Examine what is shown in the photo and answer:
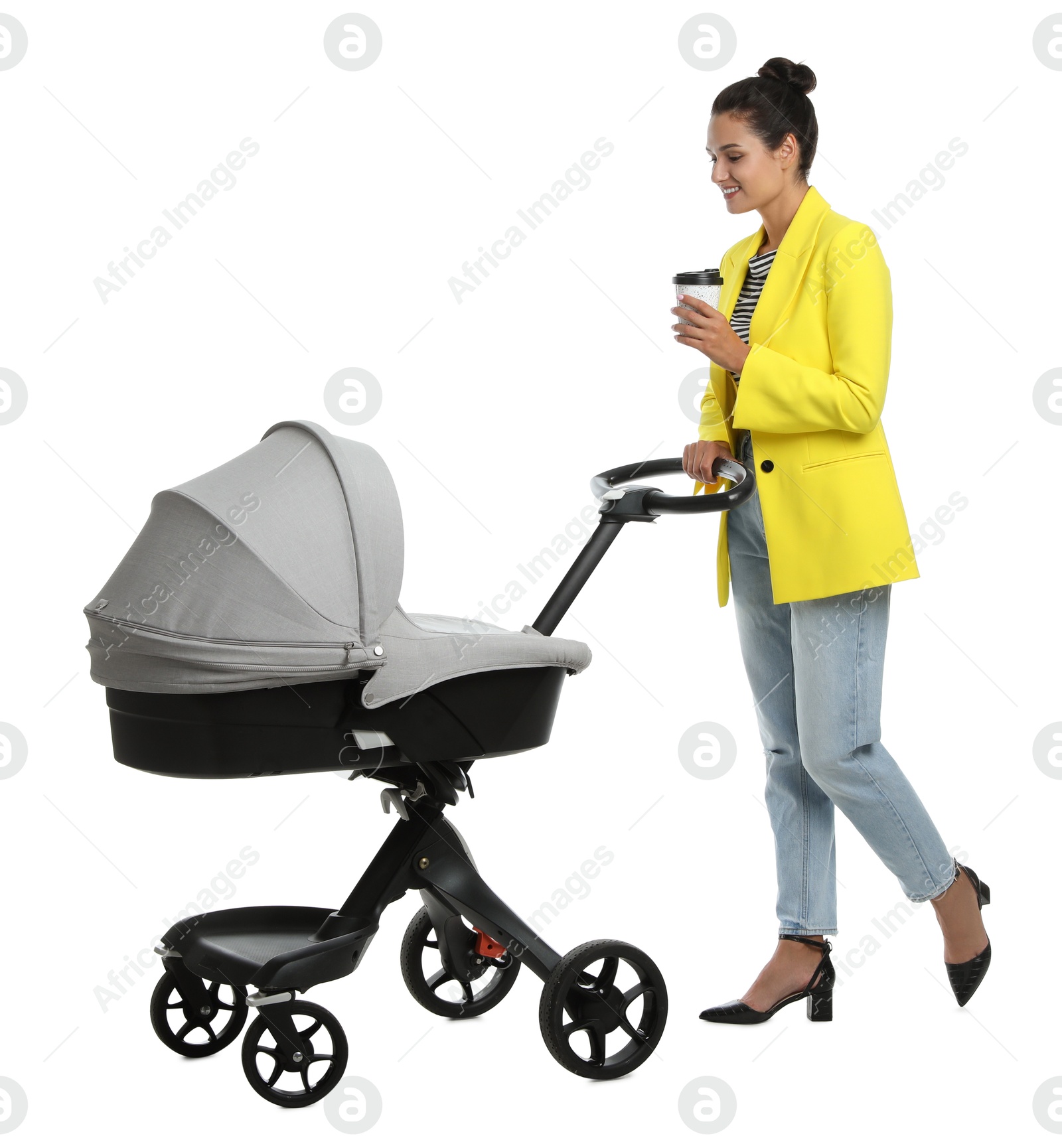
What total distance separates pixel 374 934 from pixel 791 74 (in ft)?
6.30

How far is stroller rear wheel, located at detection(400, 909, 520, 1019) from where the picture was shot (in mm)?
3051

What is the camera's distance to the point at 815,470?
9.43 feet

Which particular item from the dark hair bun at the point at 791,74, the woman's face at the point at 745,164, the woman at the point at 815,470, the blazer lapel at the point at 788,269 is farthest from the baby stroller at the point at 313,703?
the dark hair bun at the point at 791,74

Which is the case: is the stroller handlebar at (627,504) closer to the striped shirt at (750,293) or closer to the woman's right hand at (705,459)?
the woman's right hand at (705,459)

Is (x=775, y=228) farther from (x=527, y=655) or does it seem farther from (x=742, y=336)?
(x=527, y=655)

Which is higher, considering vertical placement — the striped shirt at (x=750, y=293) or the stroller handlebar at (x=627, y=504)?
the striped shirt at (x=750, y=293)

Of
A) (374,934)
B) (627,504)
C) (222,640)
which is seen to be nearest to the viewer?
(222,640)

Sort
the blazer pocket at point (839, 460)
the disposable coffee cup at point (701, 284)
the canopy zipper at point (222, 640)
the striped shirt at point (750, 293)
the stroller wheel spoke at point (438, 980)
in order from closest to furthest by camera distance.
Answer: the canopy zipper at point (222, 640)
the disposable coffee cup at point (701, 284)
the blazer pocket at point (839, 460)
the striped shirt at point (750, 293)
the stroller wheel spoke at point (438, 980)

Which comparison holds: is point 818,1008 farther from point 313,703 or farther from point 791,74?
point 791,74

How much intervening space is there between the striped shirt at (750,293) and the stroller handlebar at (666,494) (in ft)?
0.72

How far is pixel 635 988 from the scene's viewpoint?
2.80 meters

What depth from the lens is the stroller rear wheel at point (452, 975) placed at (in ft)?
10.0

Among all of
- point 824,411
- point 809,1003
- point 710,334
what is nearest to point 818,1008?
point 809,1003

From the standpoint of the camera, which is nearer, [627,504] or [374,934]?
[374,934]
